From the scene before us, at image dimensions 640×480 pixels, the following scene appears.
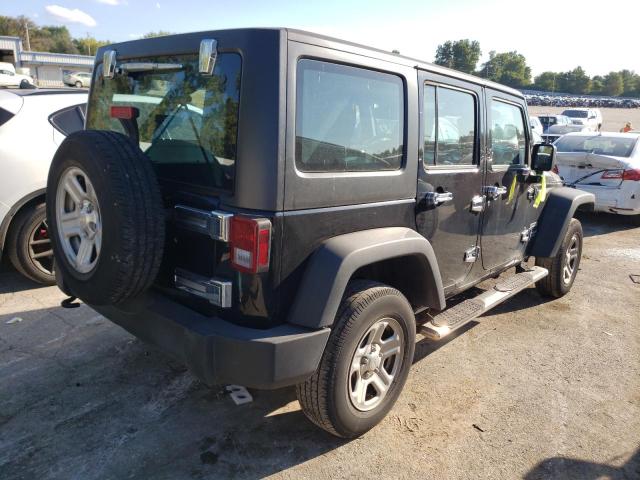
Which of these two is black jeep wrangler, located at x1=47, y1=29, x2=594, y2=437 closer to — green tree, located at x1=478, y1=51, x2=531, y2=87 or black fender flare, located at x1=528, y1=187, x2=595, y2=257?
black fender flare, located at x1=528, y1=187, x2=595, y2=257

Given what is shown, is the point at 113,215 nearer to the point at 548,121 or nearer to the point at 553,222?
the point at 553,222

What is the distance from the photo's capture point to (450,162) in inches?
124

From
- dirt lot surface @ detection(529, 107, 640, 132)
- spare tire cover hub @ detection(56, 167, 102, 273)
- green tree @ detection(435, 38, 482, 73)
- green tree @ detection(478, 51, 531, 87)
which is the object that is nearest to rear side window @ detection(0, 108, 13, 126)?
spare tire cover hub @ detection(56, 167, 102, 273)

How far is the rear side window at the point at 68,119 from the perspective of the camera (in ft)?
14.9

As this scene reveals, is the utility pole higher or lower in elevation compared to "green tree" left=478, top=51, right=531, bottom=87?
lower

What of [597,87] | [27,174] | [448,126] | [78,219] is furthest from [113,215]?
[597,87]

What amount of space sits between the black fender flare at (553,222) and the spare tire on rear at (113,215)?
354 cm

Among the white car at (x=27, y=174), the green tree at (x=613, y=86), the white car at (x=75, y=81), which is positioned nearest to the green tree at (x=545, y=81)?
the green tree at (x=613, y=86)

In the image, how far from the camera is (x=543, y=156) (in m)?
4.04

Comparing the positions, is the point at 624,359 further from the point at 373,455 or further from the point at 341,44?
the point at 341,44

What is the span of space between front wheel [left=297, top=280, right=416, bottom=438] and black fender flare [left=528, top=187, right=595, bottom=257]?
2.26 meters

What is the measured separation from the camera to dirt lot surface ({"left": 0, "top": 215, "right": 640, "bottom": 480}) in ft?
8.10

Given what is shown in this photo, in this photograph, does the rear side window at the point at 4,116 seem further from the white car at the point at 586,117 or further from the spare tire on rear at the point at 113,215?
the white car at the point at 586,117

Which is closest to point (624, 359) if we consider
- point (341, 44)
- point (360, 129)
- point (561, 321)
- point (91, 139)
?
point (561, 321)
